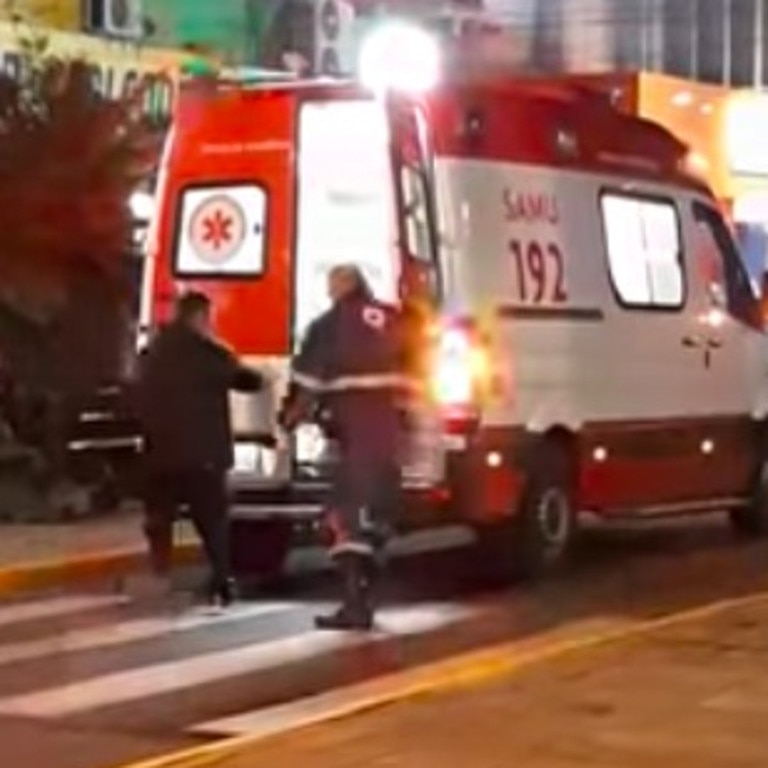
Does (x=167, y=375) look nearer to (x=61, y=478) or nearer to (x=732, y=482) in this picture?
(x=61, y=478)

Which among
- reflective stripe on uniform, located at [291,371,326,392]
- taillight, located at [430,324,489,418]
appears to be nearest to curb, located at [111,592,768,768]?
reflective stripe on uniform, located at [291,371,326,392]

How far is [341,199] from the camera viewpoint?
11.9 metres

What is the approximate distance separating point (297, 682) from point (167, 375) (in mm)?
2677

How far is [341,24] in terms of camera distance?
39.4ft

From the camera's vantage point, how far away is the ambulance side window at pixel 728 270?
14289 mm

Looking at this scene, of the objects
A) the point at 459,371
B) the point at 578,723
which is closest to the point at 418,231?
the point at 459,371

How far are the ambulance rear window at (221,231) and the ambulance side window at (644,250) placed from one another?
225cm

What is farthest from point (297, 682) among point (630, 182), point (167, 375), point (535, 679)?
point (630, 182)

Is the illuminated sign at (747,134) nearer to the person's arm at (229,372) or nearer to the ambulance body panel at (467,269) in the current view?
the ambulance body panel at (467,269)

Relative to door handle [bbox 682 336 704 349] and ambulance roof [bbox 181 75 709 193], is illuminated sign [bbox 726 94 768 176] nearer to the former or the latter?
ambulance roof [bbox 181 75 709 193]

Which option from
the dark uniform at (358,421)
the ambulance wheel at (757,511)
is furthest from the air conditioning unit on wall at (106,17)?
the ambulance wheel at (757,511)

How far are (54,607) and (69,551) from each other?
170 cm

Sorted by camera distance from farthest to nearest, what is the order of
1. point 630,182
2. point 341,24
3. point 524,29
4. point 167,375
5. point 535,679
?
point 630,182
point 341,24
point 167,375
point 535,679
point 524,29

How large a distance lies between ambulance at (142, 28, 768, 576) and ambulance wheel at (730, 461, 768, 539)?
122 cm
